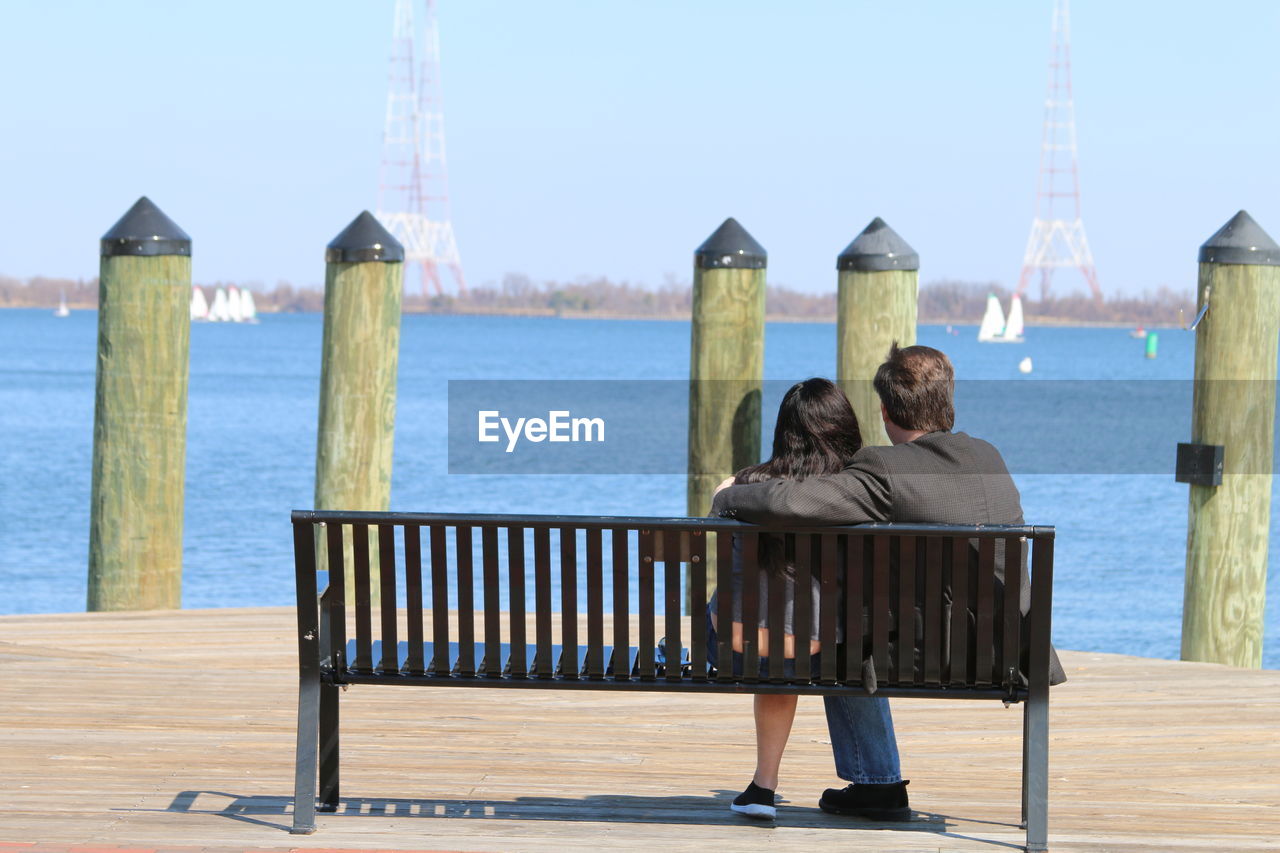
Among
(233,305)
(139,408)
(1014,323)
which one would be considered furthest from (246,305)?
(139,408)

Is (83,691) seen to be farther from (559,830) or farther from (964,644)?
(964,644)

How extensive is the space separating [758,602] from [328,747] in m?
1.08

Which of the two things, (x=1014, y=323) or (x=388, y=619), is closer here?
(x=388, y=619)

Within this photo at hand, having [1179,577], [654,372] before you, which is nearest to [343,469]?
[1179,577]

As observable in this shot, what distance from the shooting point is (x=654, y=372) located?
8106 centimetres

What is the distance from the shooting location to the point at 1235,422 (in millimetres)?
6523

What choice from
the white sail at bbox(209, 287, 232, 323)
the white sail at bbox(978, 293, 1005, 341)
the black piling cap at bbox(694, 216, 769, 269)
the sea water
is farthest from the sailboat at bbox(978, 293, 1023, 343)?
the black piling cap at bbox(694, 216, 769, 269)

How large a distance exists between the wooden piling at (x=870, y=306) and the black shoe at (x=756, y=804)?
295cm

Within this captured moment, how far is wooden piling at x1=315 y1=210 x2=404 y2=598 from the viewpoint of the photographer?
704 centimetres

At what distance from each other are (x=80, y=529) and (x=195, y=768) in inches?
813

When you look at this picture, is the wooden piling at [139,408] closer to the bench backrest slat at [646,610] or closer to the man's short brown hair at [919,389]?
the bench backrest slat at [646,610]

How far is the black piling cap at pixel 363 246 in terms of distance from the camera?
7004 mm

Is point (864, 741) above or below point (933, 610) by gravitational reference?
below

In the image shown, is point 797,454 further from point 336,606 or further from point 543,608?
point 336,606
